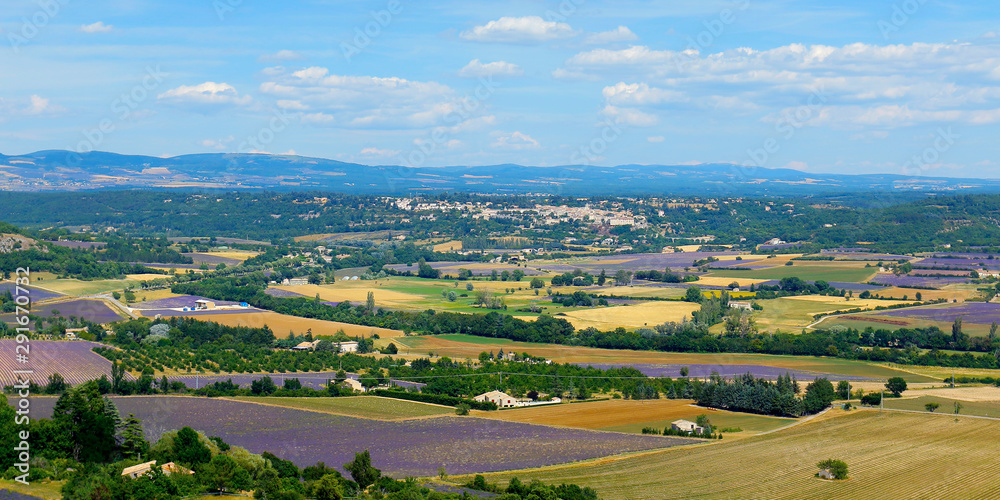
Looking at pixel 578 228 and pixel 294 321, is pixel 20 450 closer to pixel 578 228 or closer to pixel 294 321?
pixel 294 321

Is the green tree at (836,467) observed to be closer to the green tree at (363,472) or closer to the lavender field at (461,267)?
the green tree at (363,472)

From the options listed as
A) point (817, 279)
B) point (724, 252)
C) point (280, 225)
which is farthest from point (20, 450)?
point (280, 225)

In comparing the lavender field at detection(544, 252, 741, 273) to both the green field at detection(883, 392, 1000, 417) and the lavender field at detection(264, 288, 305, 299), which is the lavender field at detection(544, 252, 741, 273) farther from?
the green field at detection(883, 392, 1000, 417)

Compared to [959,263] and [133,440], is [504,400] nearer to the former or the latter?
[133,440]

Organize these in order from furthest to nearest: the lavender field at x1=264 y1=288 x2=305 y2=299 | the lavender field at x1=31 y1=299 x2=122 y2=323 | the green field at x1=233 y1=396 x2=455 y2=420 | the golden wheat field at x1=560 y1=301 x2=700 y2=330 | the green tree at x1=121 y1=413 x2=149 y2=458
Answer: the lavender field at x1=264 y1=288 x2=305 y2=299 → the golden wheat field at x1=560 y1=301 x2=700 y2=330 → the lavender field at x1=31 y1=299 x2=122 y2=323 → the green field at x1=233 y1=396 x2=455 y2=420 → the green tree at x1=121 y1=413 x2=149 y2=458

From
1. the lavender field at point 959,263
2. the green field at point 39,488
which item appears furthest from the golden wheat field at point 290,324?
the lavender field at point 959,263

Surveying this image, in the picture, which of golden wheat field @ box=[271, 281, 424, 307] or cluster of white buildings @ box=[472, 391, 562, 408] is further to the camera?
golden wheat field @ box=[271, 281, 424, 307]

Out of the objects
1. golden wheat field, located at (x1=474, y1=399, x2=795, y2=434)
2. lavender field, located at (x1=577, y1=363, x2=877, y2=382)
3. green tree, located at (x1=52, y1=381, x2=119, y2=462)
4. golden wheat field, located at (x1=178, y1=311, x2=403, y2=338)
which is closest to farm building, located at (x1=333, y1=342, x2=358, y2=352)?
golden wheat field, located at (x1=178, y1=311, x2=403, y2=338)
